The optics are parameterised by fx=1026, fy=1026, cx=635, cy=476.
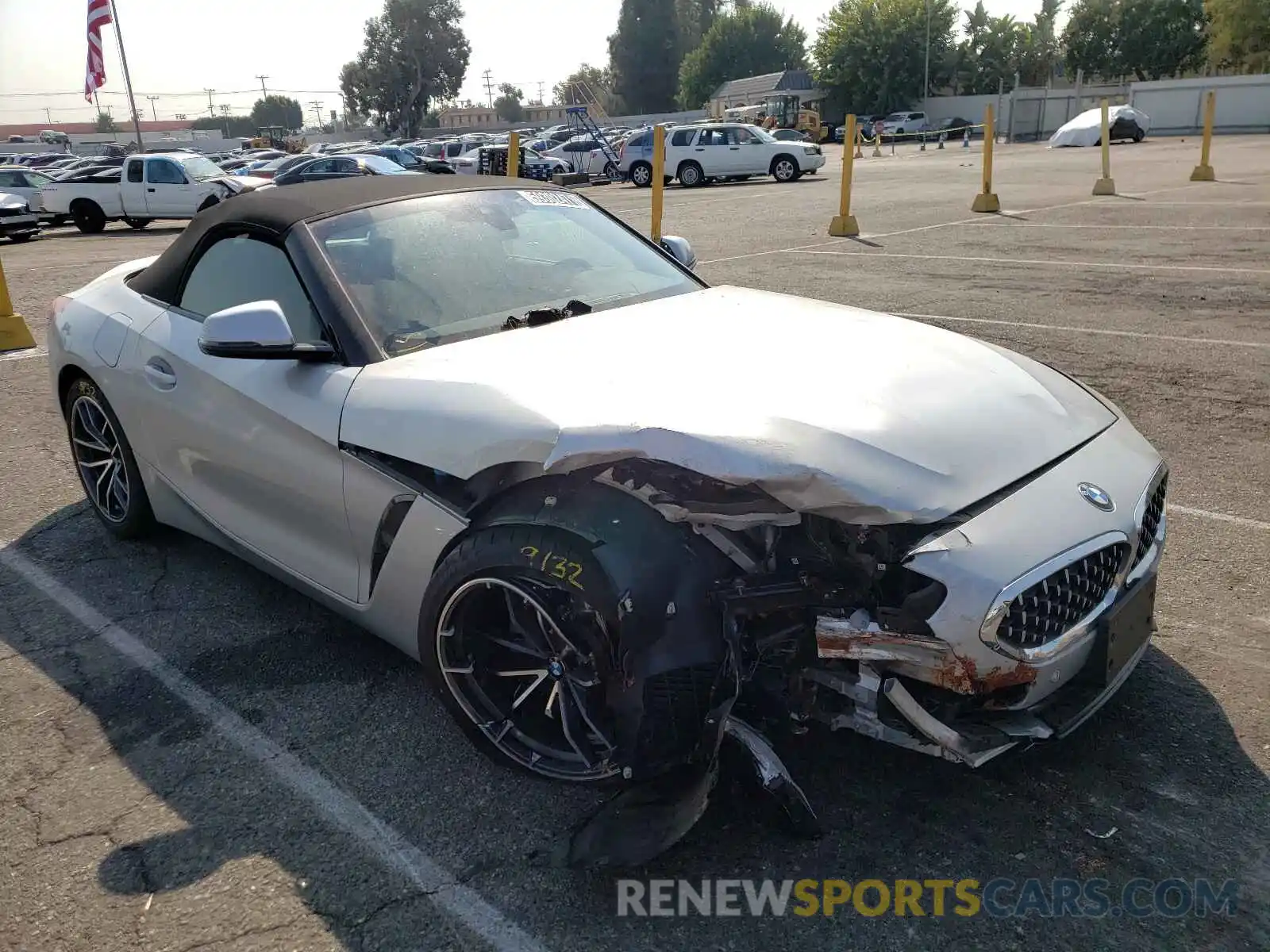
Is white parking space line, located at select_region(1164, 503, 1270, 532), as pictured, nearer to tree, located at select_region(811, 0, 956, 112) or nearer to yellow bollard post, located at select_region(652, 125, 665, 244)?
yellow bollard post, located at select_region(652, 125, 665, 244)

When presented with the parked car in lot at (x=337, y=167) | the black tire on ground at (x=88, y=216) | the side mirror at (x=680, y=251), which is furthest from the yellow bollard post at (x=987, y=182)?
the black tire on ground at (x=88, y=216)

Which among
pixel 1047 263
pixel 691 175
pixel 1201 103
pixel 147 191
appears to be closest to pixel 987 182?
pixel 1047 263

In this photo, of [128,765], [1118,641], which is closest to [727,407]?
[1118,641]

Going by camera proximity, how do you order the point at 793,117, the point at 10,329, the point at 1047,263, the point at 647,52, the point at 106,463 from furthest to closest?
the point at 647,52 → the point at 793,117 → the point at 1047,263 → the point at 10,329 → the point at 106,463

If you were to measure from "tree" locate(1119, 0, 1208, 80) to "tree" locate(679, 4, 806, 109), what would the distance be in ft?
117

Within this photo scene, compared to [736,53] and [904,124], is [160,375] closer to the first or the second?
[904,124]

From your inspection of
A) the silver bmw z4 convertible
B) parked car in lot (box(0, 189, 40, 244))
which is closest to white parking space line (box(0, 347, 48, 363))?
the silver bmw z4 convertible

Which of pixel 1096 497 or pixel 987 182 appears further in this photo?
pixel 987 182

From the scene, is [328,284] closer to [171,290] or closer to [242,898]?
[171,290]

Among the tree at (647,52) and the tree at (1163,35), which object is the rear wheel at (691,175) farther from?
the tree at (647,52)

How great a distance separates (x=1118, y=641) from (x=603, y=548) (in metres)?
1.25

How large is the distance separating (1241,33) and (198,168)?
63908mm

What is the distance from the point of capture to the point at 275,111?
147m

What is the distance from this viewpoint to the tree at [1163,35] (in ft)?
225
